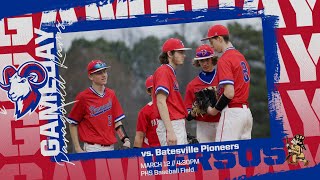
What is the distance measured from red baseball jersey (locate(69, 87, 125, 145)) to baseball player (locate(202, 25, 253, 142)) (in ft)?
4.10

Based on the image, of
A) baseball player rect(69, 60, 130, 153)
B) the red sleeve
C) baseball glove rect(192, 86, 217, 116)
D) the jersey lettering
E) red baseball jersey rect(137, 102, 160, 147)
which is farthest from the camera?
the red sleeve

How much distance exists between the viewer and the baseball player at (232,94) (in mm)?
14945

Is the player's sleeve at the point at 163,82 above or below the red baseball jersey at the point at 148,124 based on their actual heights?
above

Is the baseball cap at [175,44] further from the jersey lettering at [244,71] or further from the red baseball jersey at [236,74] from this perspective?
the jersey lettering at [244,71]

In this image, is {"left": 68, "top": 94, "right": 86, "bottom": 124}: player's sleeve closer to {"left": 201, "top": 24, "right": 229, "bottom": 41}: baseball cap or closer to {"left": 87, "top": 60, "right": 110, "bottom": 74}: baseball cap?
{"left": 87, "top": 60, "right": 110, "bottom": 74}: baseball cap

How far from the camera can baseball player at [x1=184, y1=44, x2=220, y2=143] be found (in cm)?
1539

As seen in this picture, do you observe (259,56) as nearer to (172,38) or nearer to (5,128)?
(172,38)

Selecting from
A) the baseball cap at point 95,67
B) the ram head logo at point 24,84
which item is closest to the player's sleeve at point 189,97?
the baseball cap at point 95,67

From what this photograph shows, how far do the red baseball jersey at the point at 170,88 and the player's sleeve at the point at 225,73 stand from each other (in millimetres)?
508

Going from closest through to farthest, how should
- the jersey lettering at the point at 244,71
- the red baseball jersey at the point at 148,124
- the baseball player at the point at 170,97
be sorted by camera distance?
1. the baseball player at the point at 170,97
2. the jersey lettering at the point at 244,71
3. the red baseball jersey at the point at 148,124

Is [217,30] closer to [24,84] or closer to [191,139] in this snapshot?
[191,139]

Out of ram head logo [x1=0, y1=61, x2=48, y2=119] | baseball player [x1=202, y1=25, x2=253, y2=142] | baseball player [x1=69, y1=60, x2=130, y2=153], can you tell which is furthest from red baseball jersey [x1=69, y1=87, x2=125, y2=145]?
baseball player [x1=202, y1=25, x2=253, y2=142]

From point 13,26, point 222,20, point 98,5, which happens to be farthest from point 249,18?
point 13,26

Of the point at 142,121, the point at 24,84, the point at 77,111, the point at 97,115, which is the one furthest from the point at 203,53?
the point at 24,84
